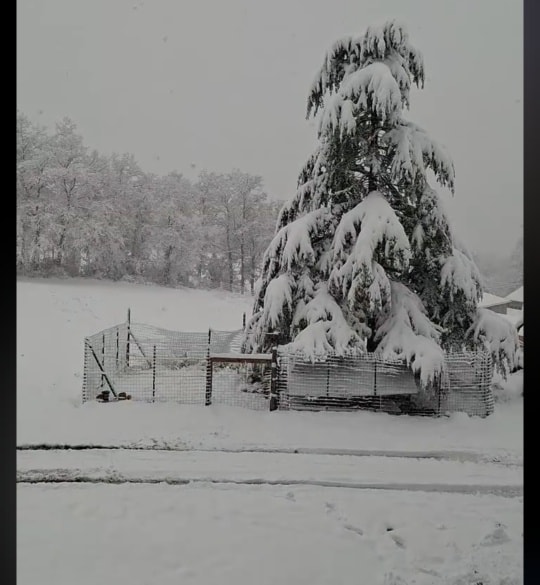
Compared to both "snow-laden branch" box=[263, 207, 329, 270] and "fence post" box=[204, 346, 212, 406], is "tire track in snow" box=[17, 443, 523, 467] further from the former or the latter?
"snow-laden branch" box=[263, 207, 329, 270]

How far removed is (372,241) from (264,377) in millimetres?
662

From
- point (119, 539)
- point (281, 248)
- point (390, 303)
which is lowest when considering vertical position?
point (119, 539)

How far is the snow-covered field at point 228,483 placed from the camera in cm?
152

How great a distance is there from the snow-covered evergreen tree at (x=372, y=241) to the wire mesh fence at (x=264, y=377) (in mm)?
68

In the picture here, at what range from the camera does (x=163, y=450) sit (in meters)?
1.85

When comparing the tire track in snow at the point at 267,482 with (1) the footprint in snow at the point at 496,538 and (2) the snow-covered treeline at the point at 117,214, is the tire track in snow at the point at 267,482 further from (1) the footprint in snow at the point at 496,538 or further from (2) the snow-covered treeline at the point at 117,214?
(2) the snow-covered treeline at the point at 117,214

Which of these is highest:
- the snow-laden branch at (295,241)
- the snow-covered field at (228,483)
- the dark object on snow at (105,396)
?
the snow-laden branch at (295,241)

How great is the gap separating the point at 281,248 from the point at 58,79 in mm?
986

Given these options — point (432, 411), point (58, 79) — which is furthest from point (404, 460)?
point (58, 79)

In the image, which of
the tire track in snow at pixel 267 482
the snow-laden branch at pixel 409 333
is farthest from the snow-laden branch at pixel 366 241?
the tire track in snow at pixel 267 482

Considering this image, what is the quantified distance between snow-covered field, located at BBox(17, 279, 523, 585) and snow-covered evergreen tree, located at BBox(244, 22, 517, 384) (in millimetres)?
239

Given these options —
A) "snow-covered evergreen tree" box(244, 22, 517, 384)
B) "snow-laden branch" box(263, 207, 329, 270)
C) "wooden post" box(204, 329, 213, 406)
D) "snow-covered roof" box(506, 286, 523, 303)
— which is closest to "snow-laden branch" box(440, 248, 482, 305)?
"snow-covered evergreen tree" box(244, 22, 517, 384)

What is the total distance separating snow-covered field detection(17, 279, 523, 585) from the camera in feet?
4.99

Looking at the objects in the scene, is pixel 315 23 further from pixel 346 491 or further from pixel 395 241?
pixel 346 491
